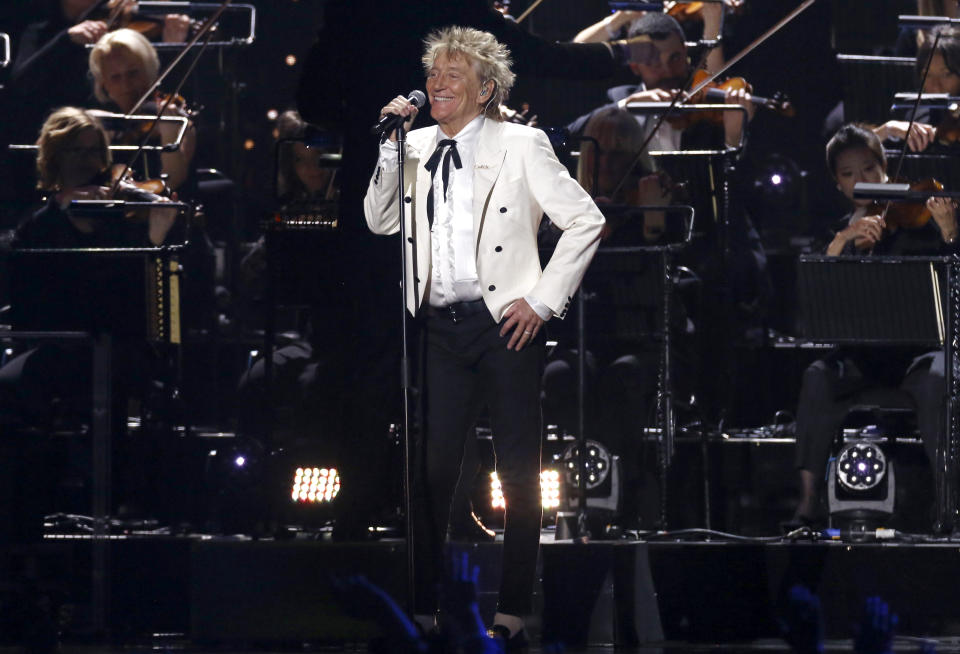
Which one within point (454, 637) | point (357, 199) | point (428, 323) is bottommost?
point (454, 637)

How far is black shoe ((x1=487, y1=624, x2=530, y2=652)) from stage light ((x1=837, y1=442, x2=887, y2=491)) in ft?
6.06

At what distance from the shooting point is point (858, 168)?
618cm

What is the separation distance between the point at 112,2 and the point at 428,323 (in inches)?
160

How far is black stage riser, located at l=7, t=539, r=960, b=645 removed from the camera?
4.78 m

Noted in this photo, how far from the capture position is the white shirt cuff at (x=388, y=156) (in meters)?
4.11

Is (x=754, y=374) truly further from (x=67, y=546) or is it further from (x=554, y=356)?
(x=67, y=546)

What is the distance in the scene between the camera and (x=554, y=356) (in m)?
6.27

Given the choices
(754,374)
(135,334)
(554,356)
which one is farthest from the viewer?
(754,374)

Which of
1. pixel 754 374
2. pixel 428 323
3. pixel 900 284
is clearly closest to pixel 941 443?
pixel 900 284

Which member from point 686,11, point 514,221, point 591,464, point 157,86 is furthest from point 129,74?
point 514,221

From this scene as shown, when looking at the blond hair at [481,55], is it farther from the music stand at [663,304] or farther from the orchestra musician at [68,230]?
the orchestra musician at [68,230]

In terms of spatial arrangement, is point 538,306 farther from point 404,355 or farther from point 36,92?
point 36,92

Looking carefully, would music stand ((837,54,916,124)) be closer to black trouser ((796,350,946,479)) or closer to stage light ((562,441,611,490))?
black trouser ((796,350,946,479))

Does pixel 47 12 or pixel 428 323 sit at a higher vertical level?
pixel 47 12
